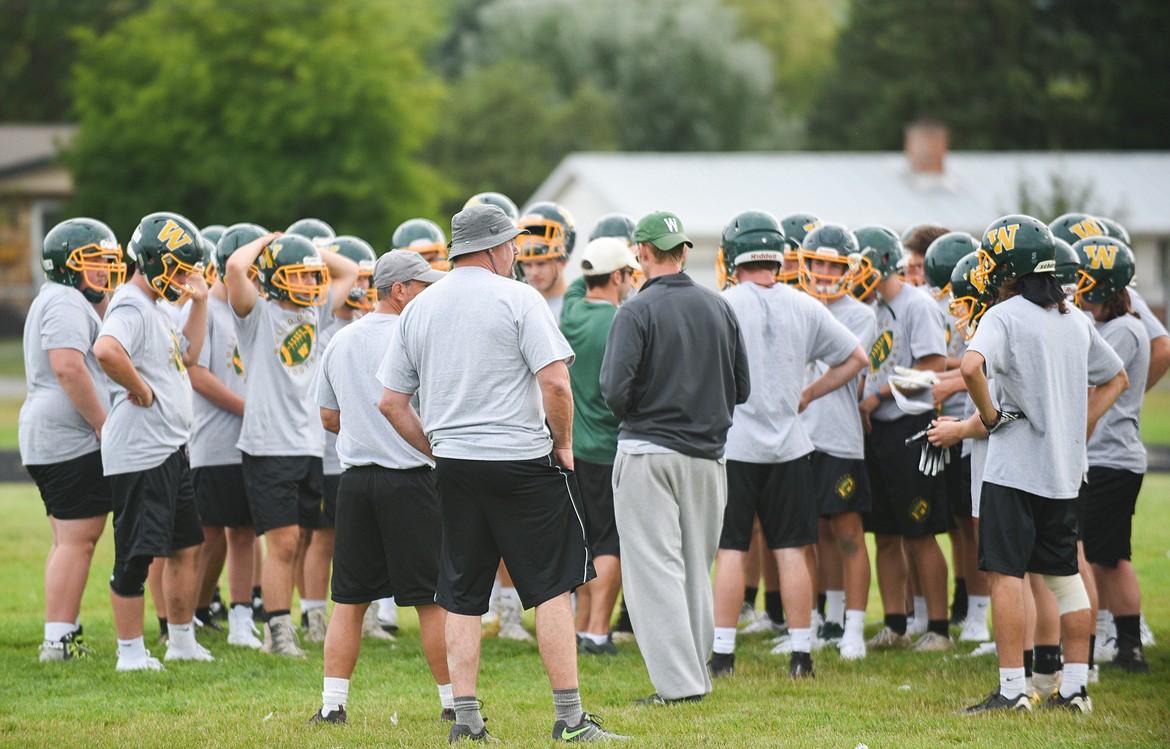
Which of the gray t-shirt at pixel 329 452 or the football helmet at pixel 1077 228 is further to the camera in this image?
the gray t-shirt at pixel 329 452

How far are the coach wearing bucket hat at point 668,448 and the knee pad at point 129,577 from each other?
2805 millimetres

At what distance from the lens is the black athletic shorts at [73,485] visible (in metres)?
8.13

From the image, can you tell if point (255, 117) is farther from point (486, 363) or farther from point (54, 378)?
point (486, 363)

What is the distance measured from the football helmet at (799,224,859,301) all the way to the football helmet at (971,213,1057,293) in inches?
68.8

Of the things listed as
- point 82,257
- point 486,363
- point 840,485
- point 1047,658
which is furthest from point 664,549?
point 82,257

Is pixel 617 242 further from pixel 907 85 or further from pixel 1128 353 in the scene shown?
pixel 907 85

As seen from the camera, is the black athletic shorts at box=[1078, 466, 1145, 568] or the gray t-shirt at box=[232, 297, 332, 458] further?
Result: the gray t-shirt at box=[232, 297, 332, 458]

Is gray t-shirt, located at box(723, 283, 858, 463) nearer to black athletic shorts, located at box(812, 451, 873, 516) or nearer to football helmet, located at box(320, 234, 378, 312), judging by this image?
black athletic shorts, located at box(812, 451, 873, 516)

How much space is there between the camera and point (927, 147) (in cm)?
4050

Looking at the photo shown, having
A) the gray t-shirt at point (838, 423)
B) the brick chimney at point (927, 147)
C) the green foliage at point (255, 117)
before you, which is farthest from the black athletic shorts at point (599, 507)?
the brick chimney at point (927, 147)

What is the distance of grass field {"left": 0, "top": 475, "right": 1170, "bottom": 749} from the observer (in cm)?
632

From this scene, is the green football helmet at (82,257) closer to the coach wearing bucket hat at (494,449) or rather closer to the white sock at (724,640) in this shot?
the coach wearing bucket hat at (494,449)

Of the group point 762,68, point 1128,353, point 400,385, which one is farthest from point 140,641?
point 762,68

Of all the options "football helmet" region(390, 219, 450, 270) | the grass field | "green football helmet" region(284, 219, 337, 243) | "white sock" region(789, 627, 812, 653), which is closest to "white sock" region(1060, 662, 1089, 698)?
the grass field
